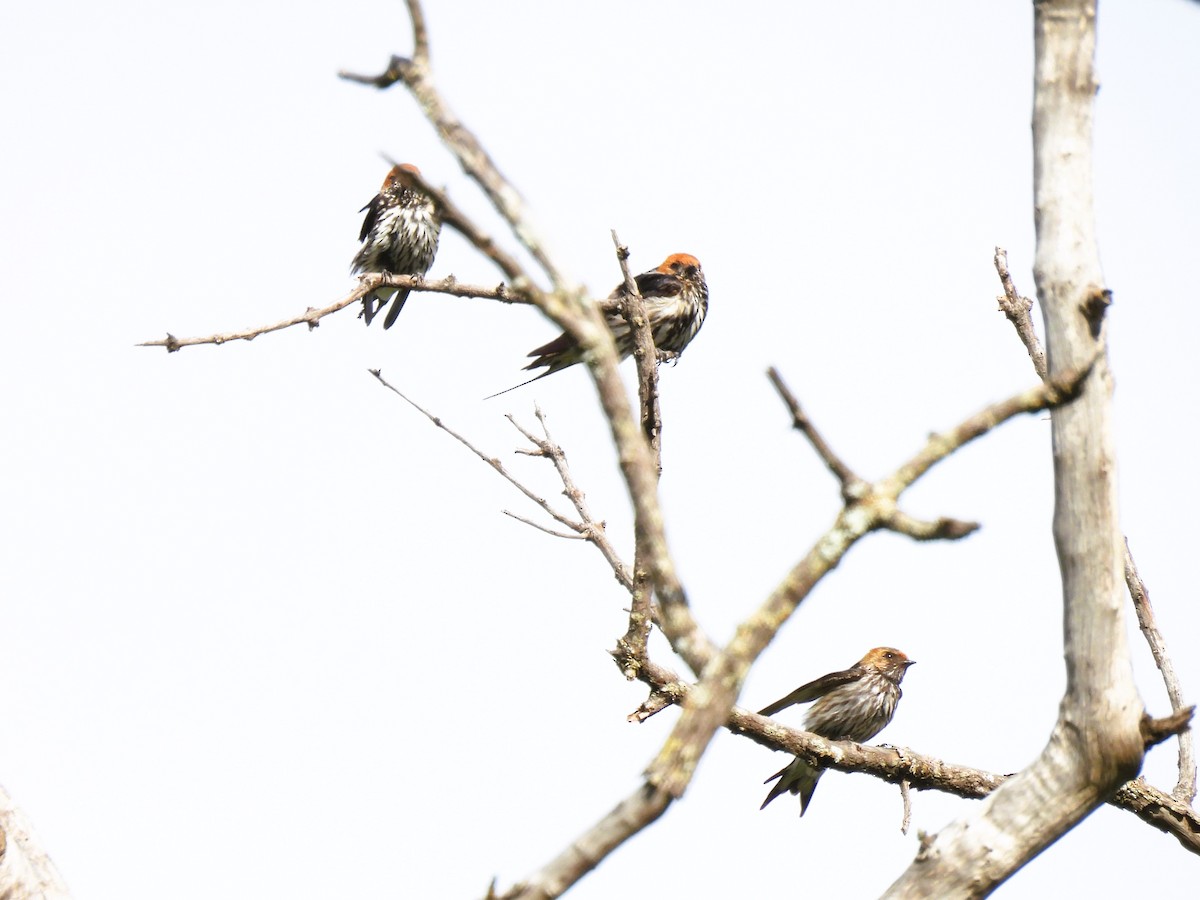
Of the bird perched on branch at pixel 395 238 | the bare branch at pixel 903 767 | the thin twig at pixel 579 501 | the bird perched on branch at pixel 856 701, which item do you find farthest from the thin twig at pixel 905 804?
the bird perched on branch at pixel 395 238

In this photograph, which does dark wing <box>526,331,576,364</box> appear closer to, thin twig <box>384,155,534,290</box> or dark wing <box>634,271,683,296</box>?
dark wing <box>634,271,683,296</box>

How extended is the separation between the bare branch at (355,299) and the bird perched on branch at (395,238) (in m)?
3.70

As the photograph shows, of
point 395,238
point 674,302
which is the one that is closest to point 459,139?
point 674,302

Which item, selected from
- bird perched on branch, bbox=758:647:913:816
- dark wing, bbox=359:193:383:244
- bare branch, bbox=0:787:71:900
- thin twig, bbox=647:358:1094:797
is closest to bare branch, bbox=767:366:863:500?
thin twig, bbox=647:358:1094:797

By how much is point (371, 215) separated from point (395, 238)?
438mm

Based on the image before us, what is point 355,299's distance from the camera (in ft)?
21.0

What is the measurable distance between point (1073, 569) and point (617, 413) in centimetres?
131

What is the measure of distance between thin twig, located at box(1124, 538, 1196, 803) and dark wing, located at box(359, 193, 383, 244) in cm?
751

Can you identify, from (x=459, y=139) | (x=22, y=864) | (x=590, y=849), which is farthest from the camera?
(x=22, y=864)

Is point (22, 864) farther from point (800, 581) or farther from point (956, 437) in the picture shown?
point (956, 437)

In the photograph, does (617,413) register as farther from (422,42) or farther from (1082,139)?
(1082,139)

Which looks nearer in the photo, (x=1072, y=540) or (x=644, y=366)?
(x=1072, y=540)

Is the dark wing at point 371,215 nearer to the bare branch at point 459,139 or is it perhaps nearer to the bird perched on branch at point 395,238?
the bird perched on branch at point 395,238

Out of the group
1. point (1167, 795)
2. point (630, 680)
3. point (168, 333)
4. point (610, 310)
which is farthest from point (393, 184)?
point (1167, 795)
